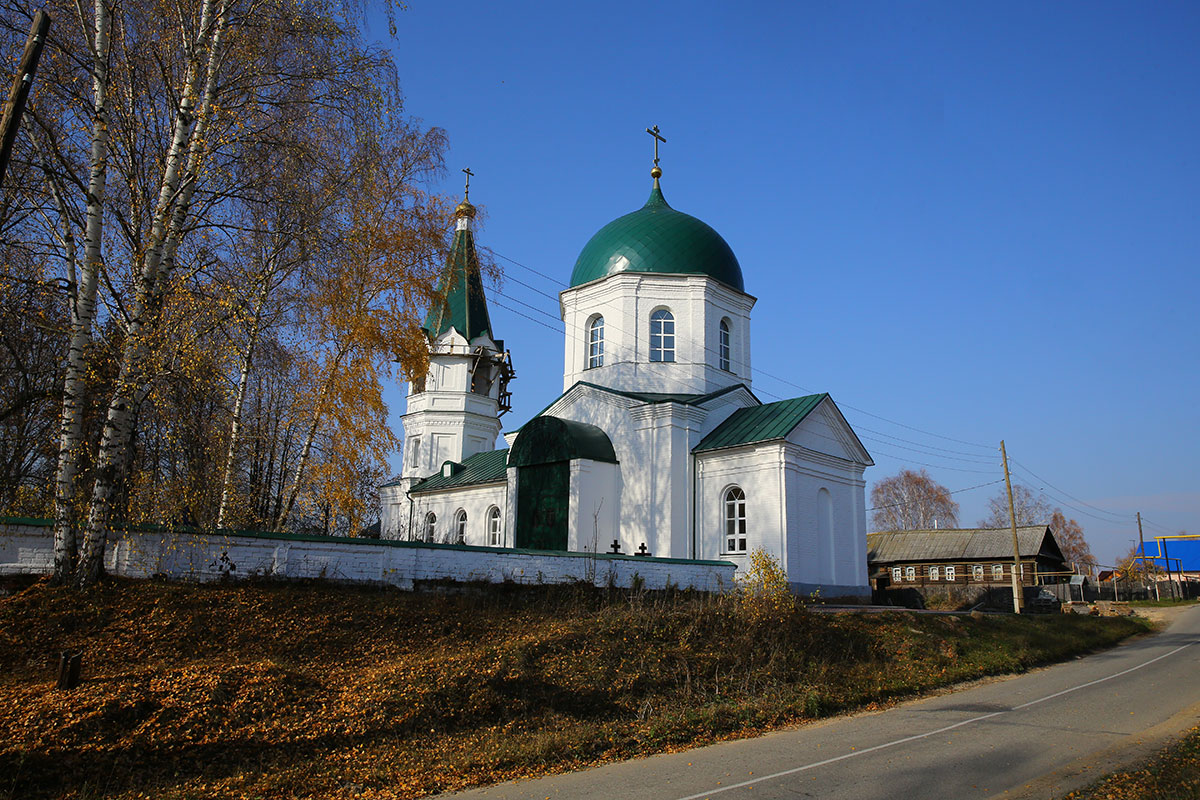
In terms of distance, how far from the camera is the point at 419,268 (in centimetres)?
1514

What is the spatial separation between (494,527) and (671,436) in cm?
942

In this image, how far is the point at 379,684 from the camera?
8.80m

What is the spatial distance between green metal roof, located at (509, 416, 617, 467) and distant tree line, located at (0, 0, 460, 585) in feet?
21.7

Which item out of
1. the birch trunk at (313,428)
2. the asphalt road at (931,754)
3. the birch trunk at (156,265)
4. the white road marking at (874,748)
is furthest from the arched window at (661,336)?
the birch trunk at (156,265)

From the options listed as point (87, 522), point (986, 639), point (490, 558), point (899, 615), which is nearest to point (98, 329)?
point (87, 522)

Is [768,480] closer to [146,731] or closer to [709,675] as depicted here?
[709,675]

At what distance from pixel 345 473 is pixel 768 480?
10.0m

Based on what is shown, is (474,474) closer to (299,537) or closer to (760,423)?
(760,423)

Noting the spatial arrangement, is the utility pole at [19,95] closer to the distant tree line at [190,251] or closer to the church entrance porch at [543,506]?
the distant tree line at [190,251]

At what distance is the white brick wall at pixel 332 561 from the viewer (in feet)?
32.0

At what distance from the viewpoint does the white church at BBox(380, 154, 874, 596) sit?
19.4 meters

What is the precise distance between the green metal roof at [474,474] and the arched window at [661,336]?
732 cm

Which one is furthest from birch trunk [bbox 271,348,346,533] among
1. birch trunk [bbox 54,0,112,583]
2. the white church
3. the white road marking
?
the white road marking

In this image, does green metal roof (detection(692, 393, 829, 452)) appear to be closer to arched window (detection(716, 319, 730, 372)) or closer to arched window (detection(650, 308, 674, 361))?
arched window (detection(716, 319, 730, 372))
